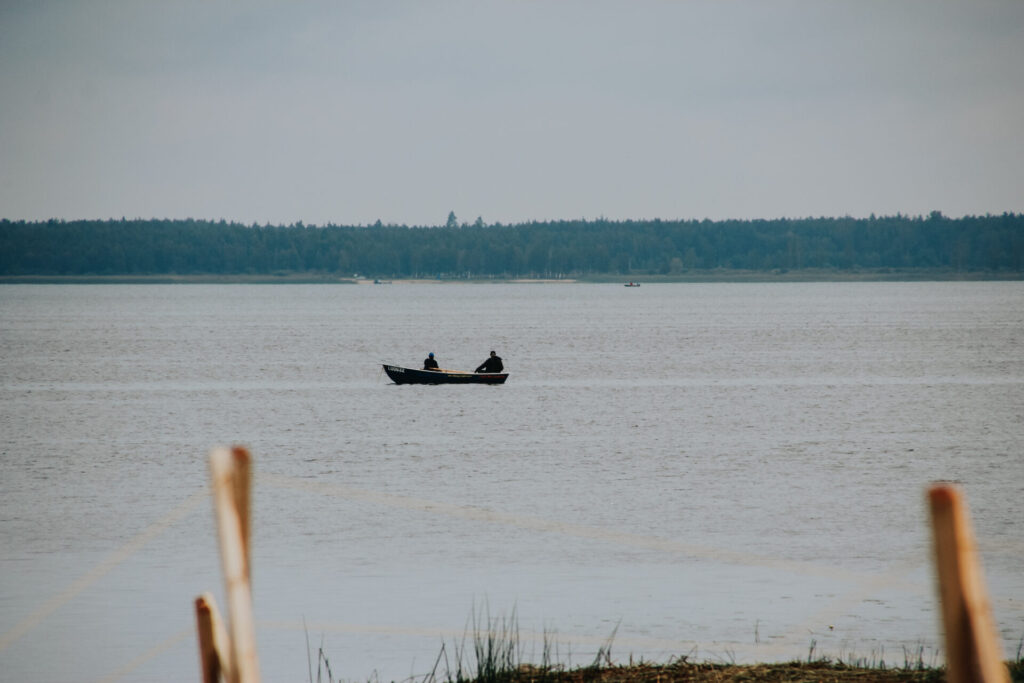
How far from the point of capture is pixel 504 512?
2361cm

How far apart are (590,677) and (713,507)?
1528 centimetres

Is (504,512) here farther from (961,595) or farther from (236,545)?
(961,595)

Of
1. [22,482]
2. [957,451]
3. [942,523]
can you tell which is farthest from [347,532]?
[957,451]

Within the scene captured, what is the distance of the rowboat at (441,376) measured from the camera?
5084 centimetres

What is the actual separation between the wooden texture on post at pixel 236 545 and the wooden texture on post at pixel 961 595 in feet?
8.55

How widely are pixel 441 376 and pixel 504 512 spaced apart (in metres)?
28.4

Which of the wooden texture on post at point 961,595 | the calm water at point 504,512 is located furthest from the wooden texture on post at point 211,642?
the calm water at point 504,512

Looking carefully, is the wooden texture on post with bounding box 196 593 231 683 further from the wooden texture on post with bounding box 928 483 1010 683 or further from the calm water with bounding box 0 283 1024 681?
the calm water with bounding box 0 283 1024 681

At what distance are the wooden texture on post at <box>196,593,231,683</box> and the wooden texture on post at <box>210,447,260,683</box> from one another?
0.48m

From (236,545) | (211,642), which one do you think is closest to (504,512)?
(211,642)

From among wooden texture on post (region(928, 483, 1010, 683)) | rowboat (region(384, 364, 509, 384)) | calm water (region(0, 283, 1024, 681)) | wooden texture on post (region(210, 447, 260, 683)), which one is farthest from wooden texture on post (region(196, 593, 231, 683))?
rowboat (region(384, 364, 509, 384))


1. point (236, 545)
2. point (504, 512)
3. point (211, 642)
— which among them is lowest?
point (504, 512)

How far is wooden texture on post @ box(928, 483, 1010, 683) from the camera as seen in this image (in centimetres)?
383

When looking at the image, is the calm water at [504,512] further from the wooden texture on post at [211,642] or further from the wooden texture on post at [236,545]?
the wooden texture on post at [236,545]
